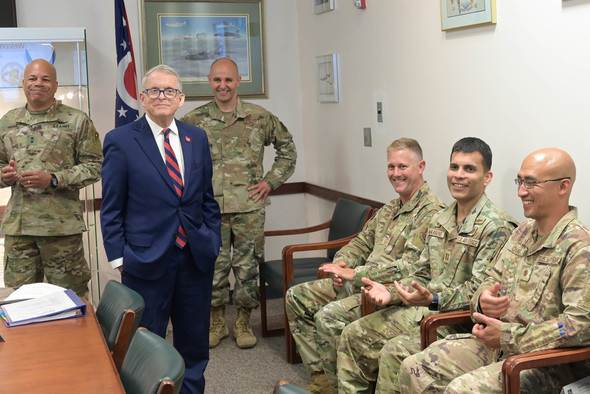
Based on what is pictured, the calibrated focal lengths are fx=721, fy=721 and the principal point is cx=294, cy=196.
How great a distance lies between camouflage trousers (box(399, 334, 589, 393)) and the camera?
93.0 inches

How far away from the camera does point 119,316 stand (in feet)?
7.91

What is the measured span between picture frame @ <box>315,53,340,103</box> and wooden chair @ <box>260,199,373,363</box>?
34.4 inches

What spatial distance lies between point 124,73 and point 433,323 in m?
3.03

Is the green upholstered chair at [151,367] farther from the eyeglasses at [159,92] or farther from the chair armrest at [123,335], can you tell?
the eyeglasses at [159,92]

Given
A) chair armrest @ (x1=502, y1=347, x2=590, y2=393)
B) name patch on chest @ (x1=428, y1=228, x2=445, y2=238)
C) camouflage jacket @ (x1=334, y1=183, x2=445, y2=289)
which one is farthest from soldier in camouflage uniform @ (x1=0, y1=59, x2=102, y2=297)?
chair armrest @ (x1=502, y1=347, x2=590, y2=393)

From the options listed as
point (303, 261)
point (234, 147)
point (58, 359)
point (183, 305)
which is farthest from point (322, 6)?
point (58, 359)

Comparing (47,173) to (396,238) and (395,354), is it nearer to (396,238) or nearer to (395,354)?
(396,238)

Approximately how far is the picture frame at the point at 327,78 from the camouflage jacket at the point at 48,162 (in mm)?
1710

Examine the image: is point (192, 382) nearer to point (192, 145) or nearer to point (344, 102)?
point (192, 145)

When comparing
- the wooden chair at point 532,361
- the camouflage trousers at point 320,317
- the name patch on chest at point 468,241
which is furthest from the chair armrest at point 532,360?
the camouflage trousers at point 320,317

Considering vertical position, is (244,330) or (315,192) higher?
(315,192)

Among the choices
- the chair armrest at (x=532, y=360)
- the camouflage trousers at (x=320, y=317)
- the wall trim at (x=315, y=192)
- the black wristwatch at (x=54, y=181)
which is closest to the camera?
the chair armrest at (x=532, y=360)

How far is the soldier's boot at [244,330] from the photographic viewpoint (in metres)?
4.43

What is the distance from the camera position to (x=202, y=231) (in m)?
3.19
